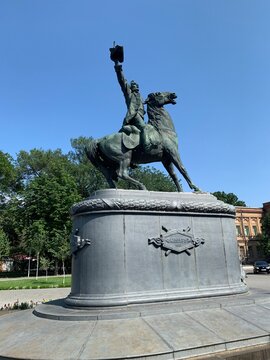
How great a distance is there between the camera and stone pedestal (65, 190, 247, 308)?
686 centimetres

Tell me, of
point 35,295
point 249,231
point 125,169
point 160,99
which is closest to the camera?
point 125,169

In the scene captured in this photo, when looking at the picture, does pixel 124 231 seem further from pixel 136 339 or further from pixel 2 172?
pixel 2 172

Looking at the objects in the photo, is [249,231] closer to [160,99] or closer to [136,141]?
[160,99]

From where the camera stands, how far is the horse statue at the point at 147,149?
28.7ft

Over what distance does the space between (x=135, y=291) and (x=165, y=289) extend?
71 centimetres

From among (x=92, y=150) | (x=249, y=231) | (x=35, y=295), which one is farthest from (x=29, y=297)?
(x=249, y=231)

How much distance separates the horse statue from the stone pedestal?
1255mm

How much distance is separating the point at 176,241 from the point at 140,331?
8.64 ft

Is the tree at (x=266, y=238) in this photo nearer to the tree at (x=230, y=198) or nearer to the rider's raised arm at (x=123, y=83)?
the tree at (x=230, y=198)

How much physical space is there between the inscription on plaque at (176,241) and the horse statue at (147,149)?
1.65 metres

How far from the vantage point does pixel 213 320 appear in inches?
233

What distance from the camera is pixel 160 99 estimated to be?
9.62 m

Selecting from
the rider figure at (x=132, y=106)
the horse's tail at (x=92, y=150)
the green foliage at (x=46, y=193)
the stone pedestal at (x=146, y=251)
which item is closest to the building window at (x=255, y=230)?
the green foliage at (x=46, y=193)

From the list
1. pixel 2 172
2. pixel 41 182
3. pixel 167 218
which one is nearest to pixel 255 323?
pixel 167 218
